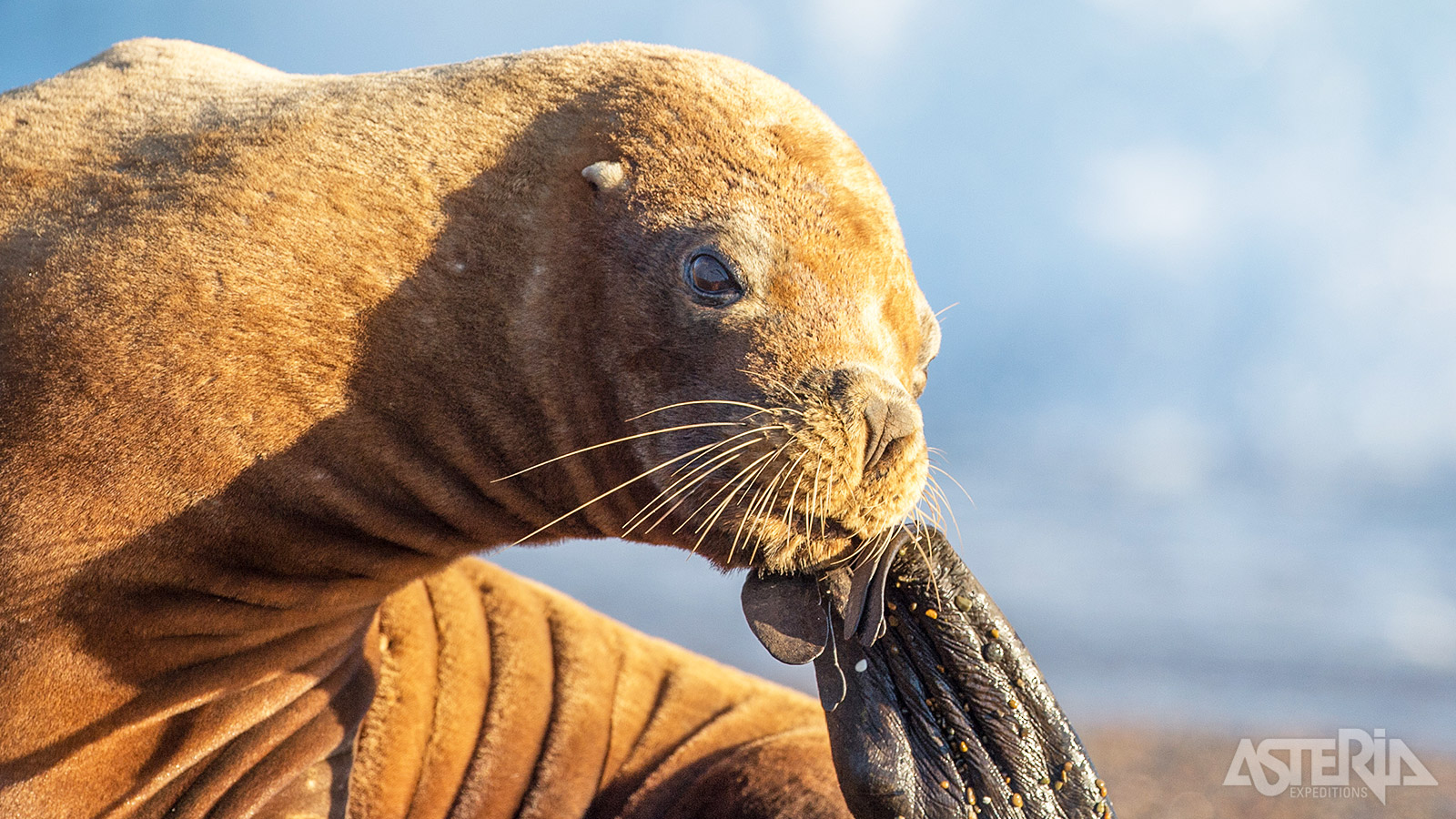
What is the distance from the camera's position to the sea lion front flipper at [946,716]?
2510 millimetres

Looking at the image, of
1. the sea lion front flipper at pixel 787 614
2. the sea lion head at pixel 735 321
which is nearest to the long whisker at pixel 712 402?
the sea lion head at pixel 735 321

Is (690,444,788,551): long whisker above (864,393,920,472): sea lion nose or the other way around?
the other way around

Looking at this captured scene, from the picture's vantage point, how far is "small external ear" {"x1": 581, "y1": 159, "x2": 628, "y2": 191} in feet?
7.99

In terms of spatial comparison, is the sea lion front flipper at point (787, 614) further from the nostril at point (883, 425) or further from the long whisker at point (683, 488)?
the nostril at point (883, 425)

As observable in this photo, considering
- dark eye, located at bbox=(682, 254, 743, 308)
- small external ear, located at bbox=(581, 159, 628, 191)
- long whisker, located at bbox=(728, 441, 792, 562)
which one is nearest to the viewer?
long whisker, located at bbox=(728, 441, 792, 562)

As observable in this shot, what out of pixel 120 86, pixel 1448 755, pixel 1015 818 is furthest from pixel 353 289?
pixel 1448 755

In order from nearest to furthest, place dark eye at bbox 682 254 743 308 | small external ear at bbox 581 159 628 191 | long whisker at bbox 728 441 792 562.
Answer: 1. long whisker at bbox 728 441 792 562
2. dark eye at bbox 682 254 743 308
3. small external ear at bbox 581 159 628 191

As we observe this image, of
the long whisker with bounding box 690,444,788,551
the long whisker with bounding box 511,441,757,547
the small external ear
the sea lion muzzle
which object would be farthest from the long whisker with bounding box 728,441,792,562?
the small external ear

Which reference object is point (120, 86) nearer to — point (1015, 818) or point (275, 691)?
point (275, 691)

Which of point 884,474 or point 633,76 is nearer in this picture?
point 884,474

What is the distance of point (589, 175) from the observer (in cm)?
245

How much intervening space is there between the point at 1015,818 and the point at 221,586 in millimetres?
1833

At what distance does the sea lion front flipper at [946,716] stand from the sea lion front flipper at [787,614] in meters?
0.05

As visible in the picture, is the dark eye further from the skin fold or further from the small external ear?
the small external ear
